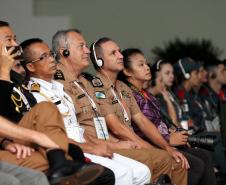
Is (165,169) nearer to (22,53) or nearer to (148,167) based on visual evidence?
(148,167)

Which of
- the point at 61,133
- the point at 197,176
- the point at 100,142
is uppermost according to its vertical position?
the point at 61,133

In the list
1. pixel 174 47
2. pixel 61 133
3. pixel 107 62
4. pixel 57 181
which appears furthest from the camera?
pixel 174 47

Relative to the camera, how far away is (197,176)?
5816 millimetres

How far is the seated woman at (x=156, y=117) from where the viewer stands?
5840mm

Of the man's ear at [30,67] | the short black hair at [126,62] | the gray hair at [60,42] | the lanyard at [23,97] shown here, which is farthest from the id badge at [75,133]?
the short black hair at [126,62]

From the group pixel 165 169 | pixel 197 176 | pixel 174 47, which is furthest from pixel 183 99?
pixel 165 169

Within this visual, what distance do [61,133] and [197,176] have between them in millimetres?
1984

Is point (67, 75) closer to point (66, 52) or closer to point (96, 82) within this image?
point (66, 52)

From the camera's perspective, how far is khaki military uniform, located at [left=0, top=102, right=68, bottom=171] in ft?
13.3

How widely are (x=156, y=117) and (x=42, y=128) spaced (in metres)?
2.12

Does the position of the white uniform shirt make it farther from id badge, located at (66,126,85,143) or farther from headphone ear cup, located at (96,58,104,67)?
headphone ear cup, located at (96,58,104,67)

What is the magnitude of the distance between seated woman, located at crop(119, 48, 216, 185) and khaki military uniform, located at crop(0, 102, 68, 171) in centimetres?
187

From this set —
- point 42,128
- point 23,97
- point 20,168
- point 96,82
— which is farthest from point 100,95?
point 20,168

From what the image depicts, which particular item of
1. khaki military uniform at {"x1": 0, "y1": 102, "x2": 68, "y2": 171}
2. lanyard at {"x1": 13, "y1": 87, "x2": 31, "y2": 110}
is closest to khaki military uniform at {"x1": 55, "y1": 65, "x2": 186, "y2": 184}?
lanyard at {"x1": 13, "y1": 87, "x2": 31, "y2": 110}
